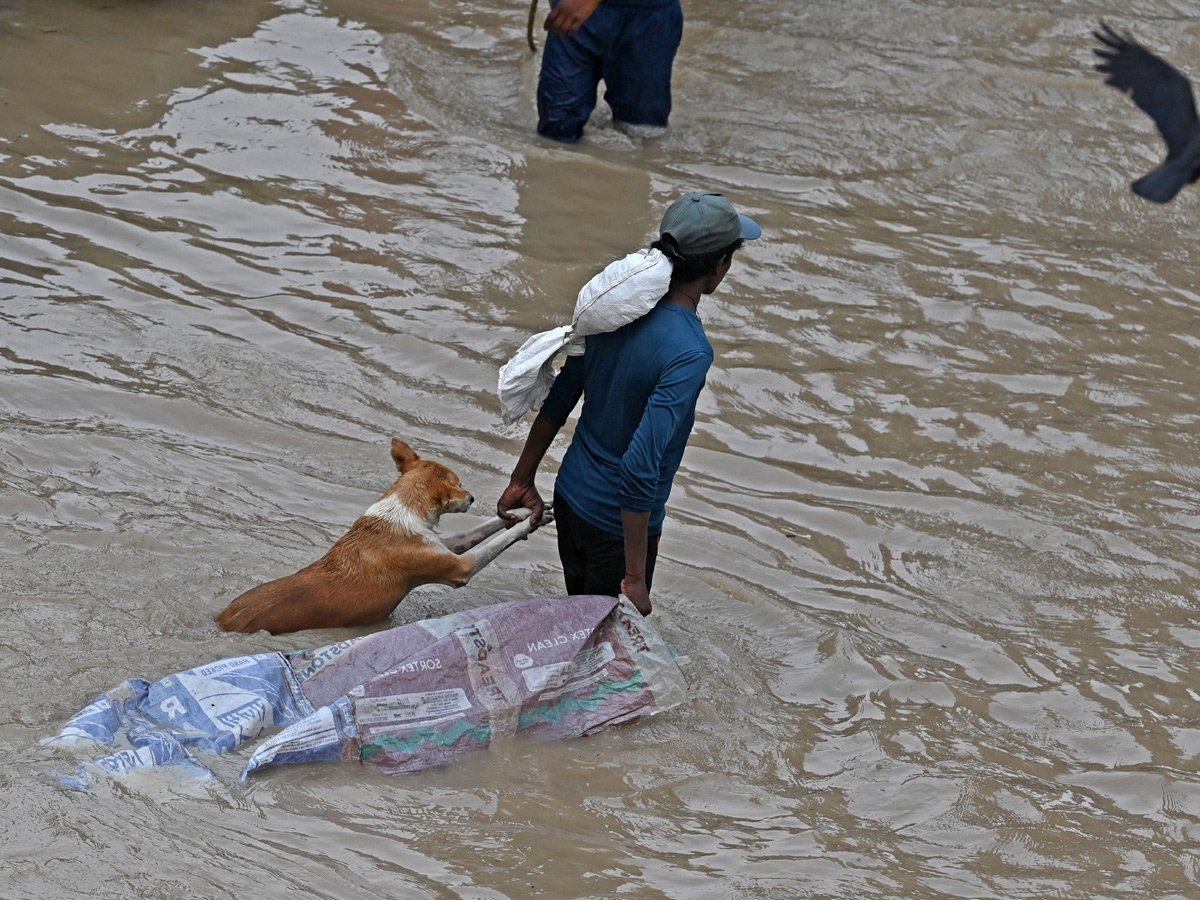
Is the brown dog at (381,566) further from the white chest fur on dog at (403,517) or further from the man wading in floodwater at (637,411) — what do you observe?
the man wading in floodwater at (637,411)

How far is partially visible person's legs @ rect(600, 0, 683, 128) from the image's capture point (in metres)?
8.52

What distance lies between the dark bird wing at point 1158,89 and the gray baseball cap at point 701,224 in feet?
6.73

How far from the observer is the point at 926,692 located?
4629mm

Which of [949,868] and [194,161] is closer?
[949,868]

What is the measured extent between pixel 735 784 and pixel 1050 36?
8353 millimetres

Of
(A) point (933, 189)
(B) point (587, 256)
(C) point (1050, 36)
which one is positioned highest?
(C) point (1050, 36)

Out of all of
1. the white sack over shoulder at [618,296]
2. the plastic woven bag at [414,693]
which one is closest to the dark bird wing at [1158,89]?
the white sack over shoulder at [618,296]

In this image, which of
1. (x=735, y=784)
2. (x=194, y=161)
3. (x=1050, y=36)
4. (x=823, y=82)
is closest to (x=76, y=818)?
(x=735, y=784)

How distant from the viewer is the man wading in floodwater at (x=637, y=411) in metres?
3.79

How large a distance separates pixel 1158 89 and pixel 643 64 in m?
4.21

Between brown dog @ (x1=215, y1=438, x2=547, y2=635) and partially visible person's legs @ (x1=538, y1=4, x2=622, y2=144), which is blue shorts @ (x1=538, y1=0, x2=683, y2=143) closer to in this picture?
partially visible person's legs @ (x1=538, y1=4, x2=622, y2=144)

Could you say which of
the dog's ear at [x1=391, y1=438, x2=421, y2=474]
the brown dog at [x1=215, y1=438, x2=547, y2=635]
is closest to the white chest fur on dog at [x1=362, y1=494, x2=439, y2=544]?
the brown dog at [x1=215, y1=438, x2=547, y2=635]

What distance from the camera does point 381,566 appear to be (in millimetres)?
4512

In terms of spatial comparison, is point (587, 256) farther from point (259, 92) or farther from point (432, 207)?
point (259, 92)
